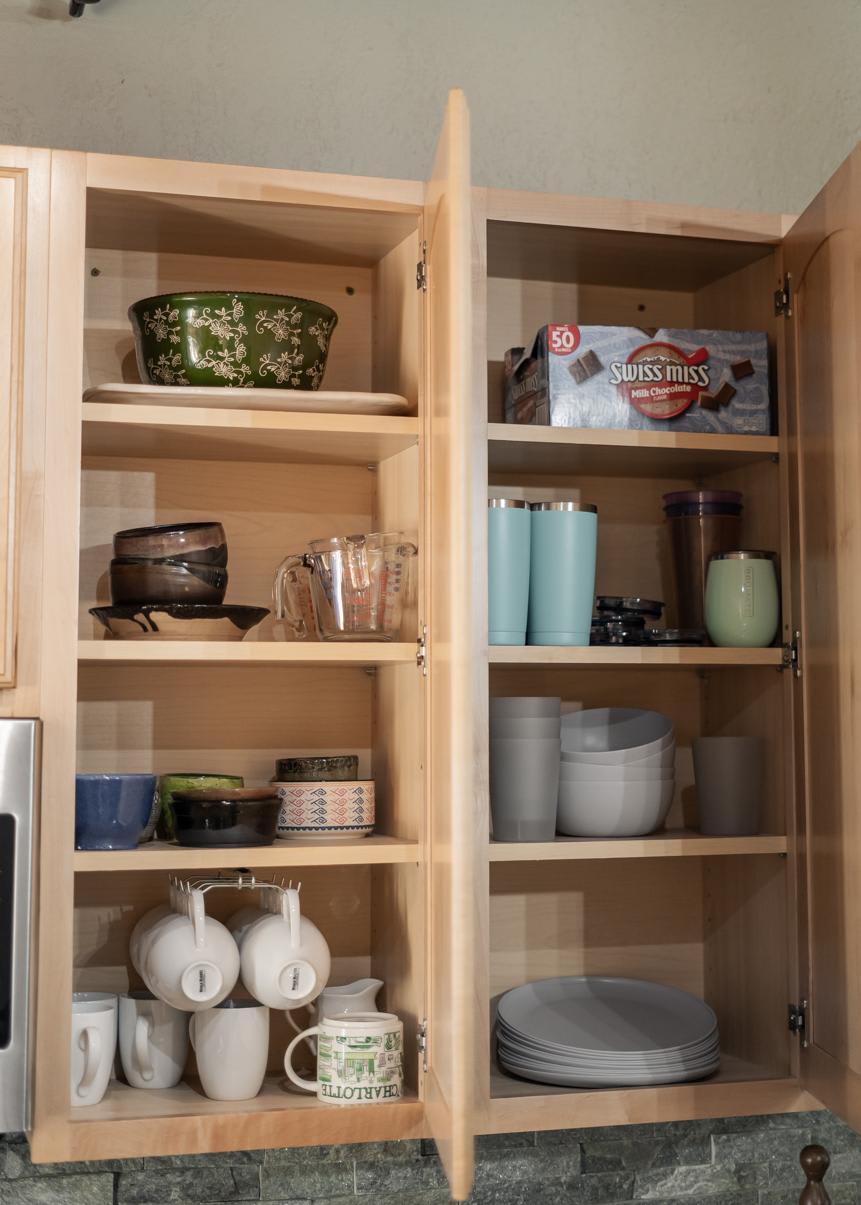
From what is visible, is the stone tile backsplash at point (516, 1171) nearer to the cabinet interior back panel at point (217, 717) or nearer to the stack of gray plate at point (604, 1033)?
the stack of gray plate at point (604, 1033)

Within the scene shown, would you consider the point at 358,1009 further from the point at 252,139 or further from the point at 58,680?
the point at 252,139

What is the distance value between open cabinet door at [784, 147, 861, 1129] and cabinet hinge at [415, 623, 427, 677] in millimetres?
504

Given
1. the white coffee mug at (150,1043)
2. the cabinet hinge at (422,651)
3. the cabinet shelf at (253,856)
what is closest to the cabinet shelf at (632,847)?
the cabinet shelf at (253,856)

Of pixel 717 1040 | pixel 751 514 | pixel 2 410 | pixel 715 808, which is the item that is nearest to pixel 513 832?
pixel 715 808

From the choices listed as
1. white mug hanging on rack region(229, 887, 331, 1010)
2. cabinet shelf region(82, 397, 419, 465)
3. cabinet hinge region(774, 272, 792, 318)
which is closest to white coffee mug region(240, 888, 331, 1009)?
white mug hanging on rack region(229, 887, 331, 1010)

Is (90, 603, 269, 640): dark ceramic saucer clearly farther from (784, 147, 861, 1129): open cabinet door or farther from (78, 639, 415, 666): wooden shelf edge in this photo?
(784, 147, 861, 1129): open cabinet door

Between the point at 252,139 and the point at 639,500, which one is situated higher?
the point at 252,139

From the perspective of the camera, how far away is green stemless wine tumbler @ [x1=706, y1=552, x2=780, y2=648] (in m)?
1.68

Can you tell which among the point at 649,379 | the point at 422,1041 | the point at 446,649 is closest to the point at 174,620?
the point at 446,649

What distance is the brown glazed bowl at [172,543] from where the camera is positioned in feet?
5.12

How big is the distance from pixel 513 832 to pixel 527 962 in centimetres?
35

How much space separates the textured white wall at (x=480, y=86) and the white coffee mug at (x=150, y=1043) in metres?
1.24

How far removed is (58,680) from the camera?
144cm

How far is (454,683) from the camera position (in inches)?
51.3
